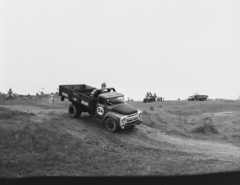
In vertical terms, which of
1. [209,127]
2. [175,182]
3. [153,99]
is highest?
[153,99]

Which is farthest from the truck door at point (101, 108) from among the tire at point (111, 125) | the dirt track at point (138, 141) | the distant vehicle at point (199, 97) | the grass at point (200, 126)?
the distant vehicle at point (199, 97)

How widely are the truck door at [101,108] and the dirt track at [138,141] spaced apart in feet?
2.72

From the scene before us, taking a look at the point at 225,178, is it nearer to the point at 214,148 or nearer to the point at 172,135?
the point at 214,148

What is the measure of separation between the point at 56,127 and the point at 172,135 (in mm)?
8036

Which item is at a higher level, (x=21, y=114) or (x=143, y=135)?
(x=21, y=114)

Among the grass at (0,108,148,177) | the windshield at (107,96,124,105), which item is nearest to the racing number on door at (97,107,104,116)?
the windshield at (107,96,124,105)

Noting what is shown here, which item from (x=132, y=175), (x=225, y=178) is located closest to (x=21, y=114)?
(x=132, y=175)

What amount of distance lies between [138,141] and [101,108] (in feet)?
10.2

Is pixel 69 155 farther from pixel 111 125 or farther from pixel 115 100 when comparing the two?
pixel 115 100

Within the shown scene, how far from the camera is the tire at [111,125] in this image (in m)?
13.4

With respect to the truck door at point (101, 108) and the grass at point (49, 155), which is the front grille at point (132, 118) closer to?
the truck door at point (101, 108)

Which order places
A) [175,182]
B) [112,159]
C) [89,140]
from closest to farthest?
1. [175,182]
2. [112,159]
3. [89,140]

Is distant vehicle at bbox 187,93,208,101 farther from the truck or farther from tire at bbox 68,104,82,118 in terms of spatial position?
tire at bbox 68,104,82,118

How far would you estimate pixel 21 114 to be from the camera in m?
14.3
